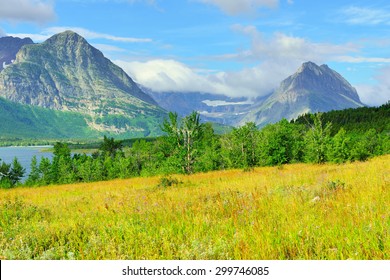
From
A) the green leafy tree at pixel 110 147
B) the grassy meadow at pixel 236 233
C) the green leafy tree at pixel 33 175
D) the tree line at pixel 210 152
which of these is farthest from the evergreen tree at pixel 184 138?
the green leafy tree at pixel 110 147

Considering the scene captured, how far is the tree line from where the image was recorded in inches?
1348

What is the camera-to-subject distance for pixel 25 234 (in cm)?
659

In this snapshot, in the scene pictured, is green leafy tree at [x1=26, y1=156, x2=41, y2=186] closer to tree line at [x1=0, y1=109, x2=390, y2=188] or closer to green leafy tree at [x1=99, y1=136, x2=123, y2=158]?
tree line at [x1=0, y1=109, x2=390, y2=188]

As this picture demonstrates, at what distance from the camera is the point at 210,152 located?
81875mm

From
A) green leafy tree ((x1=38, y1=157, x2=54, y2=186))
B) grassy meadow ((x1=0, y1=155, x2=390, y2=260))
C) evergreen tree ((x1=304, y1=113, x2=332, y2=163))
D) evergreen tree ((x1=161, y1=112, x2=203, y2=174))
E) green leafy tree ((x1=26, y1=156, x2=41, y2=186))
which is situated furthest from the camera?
green leafy tree ((x1=38, y1=157, x2=54, y2=186))

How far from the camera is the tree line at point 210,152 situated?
112 ft

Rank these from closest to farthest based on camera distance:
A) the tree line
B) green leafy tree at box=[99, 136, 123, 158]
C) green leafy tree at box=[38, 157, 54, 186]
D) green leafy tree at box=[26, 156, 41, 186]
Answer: the tree line → green leafy tree at box=[26, 156, 41, 186] → green leafy tree at box=[38, 157, 54, 186] → green leafy tree at box=[99, 136, 123, 158]

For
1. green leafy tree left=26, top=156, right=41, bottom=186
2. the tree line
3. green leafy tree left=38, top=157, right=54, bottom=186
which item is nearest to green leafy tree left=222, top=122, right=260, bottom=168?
the tree line

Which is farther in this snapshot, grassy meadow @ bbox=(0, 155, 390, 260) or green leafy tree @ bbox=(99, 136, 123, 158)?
green leafy tree @ bbox=(99, 136, 123, 158)

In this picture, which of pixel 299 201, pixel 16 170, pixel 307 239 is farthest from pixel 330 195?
pixel 16 170

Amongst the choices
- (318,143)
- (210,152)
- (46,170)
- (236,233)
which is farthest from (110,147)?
(236,233)

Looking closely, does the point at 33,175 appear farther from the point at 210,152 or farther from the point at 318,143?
the point at 318,143

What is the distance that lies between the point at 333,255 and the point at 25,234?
5.52 meters

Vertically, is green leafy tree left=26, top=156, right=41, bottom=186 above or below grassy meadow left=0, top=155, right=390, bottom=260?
below
